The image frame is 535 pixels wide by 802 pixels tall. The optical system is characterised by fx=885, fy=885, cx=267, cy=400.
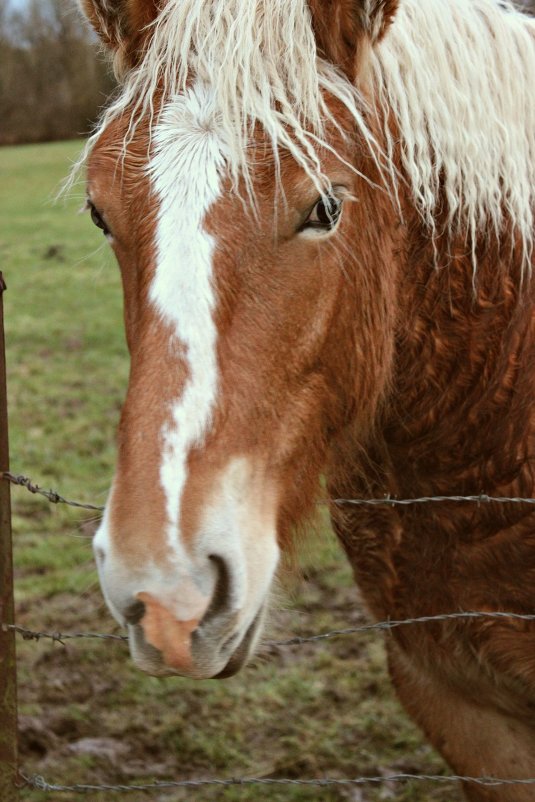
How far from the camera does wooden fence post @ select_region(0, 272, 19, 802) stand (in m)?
2.32

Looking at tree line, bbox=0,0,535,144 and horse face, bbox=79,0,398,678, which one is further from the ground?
horse face, bbox=79,0,398,678

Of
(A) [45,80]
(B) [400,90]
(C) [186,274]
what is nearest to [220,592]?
(C) [186,274]

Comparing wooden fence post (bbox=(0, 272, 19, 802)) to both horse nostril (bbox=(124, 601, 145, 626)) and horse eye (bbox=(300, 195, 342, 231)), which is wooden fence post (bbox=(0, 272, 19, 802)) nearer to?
horse nostril (bbox=(124, 601, 145, 626))

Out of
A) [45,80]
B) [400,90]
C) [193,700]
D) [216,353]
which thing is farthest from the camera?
[45,80]

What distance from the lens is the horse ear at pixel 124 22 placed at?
2203 mm

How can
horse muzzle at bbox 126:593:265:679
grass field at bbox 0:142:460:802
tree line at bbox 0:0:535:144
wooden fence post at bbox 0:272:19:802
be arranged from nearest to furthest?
horse muzzle at bbox 126:593:265:679
wooden fence post at bbox 0:272:19:802
grass field at bbox 0:142:460:802
tree line at bbox 0:0:535:144

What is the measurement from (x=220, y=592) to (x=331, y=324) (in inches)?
27.6

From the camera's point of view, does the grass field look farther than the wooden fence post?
Yes

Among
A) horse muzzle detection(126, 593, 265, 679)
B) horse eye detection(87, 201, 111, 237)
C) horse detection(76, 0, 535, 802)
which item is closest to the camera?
horse muzzle detection(126, 593, 265, 679)

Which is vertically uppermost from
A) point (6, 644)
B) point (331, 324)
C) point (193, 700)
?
point (331, 324)

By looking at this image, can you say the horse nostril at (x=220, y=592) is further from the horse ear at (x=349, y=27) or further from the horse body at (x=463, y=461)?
the horse ear at (x=349, y=27)

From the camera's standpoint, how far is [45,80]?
37.0m

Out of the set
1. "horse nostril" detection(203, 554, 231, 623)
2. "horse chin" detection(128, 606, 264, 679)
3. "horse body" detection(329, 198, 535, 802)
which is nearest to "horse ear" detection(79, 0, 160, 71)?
"horse body" detection(329, 198, 535, 802)

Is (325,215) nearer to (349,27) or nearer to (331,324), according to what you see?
(331,324)
